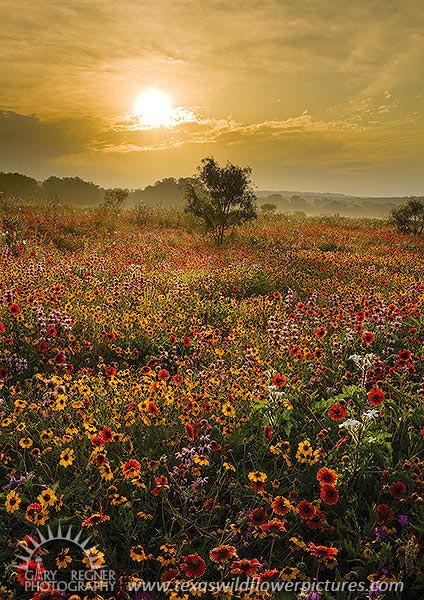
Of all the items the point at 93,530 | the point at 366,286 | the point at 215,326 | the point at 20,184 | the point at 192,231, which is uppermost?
the point at 20,184

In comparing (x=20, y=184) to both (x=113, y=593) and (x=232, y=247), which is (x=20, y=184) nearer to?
(x=232, y=247)

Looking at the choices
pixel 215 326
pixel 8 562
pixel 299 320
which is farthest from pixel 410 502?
pixel 215 326

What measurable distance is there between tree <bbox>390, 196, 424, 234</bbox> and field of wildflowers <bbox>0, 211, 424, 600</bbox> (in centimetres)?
1877

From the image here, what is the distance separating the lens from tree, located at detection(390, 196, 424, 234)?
79.0ft

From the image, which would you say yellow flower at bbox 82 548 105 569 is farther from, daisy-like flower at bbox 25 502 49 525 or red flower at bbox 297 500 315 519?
red flower at bbox 297 500 315 519

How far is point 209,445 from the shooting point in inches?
126

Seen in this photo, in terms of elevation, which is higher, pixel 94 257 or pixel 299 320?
pixel 94 257

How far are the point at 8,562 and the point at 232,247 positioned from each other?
16814 mm

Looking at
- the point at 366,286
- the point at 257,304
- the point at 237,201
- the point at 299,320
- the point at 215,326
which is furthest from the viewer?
the point at 237,201

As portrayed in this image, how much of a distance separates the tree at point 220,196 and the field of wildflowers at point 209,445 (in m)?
10.6

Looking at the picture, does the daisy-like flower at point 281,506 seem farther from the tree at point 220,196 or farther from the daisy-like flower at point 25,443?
the tree at point 220,196

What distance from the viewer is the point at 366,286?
9.92 meters

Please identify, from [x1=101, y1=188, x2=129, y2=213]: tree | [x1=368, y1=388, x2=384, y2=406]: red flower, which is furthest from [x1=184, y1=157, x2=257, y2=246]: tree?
[x1=368, y1=388, x2=384, y2=406]: red flower

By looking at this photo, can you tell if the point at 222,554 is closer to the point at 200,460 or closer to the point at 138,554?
the point at 138,554
